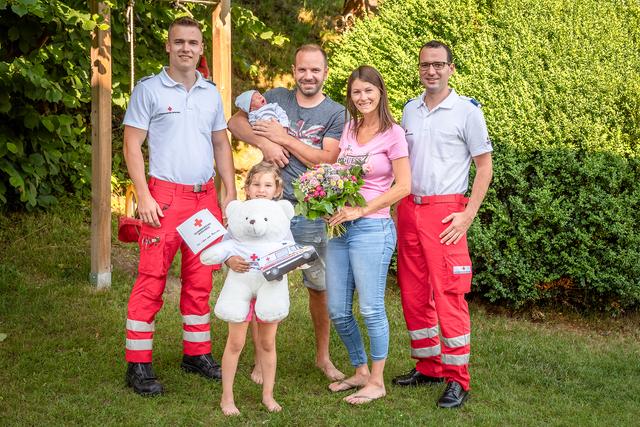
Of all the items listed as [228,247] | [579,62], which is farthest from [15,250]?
[579,62]

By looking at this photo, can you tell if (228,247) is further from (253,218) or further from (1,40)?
(1,40)

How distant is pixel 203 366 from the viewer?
5.29 metres

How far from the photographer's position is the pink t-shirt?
461 cm

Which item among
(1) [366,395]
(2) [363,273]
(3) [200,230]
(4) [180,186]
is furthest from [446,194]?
(4) [180,186]

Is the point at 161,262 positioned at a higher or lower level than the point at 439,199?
lower

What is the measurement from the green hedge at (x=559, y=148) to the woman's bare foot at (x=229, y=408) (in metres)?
2.83

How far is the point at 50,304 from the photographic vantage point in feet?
21.7

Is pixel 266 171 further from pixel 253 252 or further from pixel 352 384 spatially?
pixel 352 384

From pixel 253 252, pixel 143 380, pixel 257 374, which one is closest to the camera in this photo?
pixel 253 252

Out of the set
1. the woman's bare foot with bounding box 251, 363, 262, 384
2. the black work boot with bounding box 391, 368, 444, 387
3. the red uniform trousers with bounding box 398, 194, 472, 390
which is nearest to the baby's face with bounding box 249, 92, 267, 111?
the red uniform trousers with bounding box 398, 194, 472, 390

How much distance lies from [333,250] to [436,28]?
3.29 meters

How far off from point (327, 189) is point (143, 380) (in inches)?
65.2

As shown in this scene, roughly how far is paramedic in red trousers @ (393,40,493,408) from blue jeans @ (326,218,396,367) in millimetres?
229

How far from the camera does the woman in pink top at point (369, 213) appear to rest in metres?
4.61
